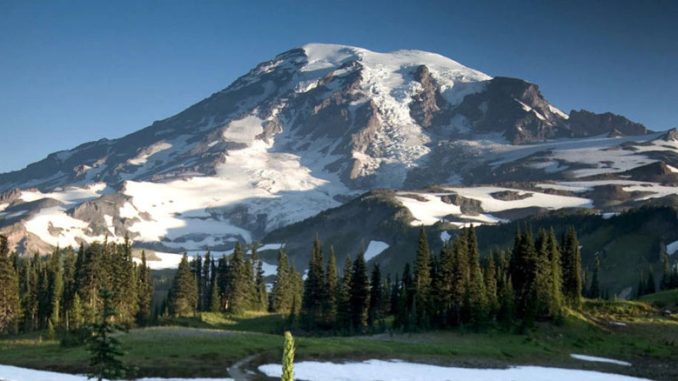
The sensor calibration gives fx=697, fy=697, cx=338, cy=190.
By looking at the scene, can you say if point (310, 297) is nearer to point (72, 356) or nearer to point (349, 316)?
point (349, 316)

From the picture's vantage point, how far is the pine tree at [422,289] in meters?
102

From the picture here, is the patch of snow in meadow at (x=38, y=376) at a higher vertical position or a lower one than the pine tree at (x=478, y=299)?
lower

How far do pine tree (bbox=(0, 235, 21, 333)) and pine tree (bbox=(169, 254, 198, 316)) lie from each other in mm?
34839

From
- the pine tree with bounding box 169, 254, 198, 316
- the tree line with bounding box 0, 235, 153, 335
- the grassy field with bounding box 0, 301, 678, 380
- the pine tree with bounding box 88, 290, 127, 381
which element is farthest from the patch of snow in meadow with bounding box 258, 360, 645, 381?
the pine tree with bounding box 169, 254, 198, 316

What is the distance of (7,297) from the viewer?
4318 inches

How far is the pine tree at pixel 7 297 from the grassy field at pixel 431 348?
9620 millimetres

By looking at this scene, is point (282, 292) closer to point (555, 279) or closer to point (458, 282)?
point (458, 282)

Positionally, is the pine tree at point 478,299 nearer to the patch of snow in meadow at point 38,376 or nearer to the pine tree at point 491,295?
the pine tree at point 491,295

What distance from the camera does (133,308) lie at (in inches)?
4823

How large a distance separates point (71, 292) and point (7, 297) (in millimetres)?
13366

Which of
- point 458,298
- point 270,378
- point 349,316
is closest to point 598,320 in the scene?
point 458,298

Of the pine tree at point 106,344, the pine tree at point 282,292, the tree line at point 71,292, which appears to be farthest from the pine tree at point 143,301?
the pine tree at point 106,344

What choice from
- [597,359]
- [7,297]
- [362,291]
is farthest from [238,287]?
[597,359]

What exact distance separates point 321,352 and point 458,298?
36.4 m
